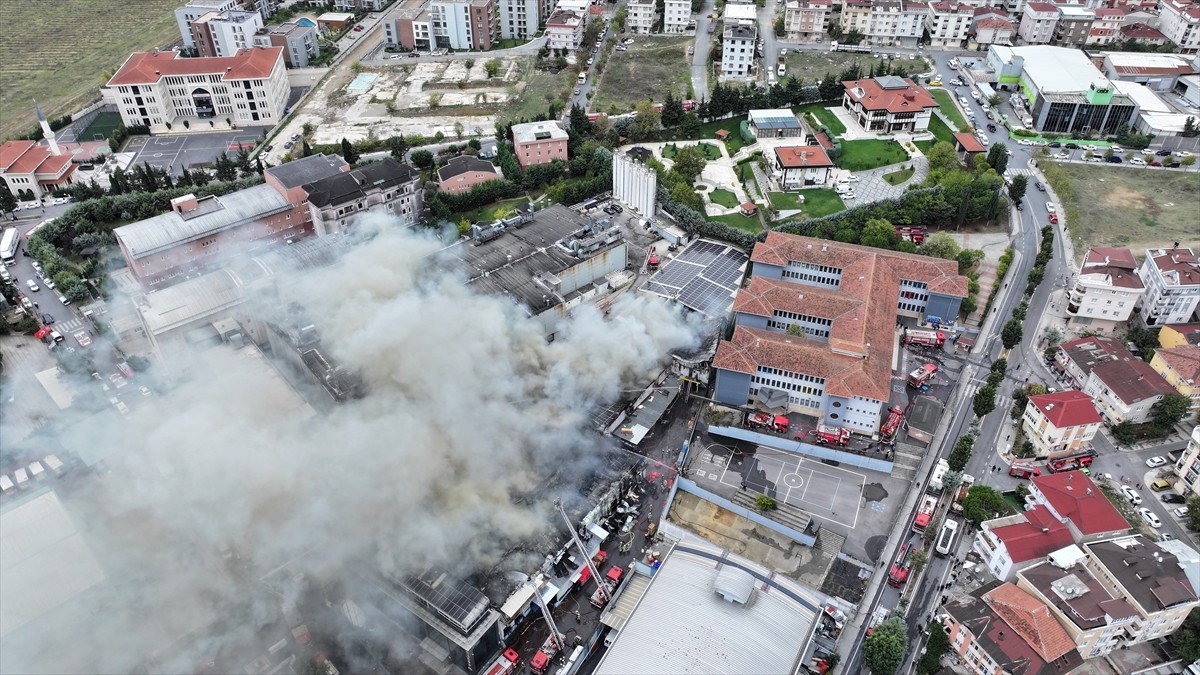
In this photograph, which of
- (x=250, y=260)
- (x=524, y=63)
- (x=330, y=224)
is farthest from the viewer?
(x=524, y=63)

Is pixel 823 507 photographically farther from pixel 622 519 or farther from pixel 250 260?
pixel 250 260

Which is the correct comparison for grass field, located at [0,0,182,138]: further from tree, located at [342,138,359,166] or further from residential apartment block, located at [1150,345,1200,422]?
residential apartment block, located at [1150,345,1200,422]

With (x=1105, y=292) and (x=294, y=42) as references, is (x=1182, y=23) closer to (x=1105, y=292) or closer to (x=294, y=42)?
(x=1105, y=292)

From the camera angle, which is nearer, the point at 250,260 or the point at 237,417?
the point at 237,417

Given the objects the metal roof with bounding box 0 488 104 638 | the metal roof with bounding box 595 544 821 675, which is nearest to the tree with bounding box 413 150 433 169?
the metal roof with bounding box 0 488 104 638

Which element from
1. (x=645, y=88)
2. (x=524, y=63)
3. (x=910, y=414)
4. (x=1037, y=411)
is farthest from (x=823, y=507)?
(x=524, y=63)

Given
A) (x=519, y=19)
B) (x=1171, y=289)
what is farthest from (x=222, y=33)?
(x=1171, y=289)
